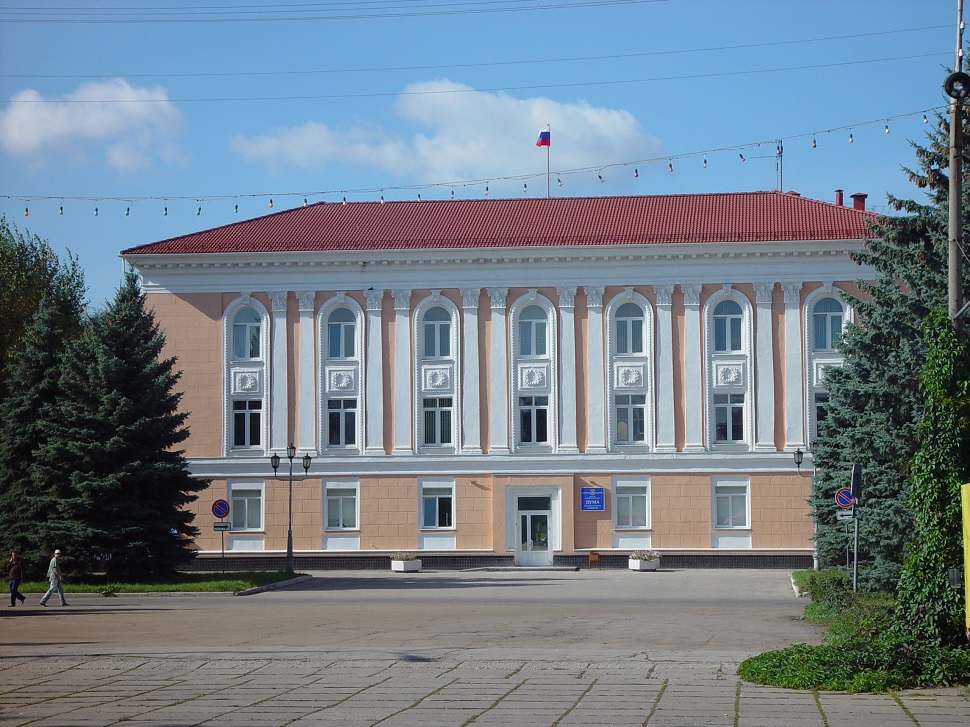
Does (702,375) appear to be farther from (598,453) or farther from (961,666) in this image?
(961,666)

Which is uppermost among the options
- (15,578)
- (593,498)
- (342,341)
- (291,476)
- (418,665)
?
(342,341)

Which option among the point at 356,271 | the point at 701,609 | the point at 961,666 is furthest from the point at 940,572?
the point at 356,271

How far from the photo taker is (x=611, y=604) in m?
29.0

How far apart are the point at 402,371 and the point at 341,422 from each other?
326 cm

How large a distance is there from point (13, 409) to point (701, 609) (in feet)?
70.9

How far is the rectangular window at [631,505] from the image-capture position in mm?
49156

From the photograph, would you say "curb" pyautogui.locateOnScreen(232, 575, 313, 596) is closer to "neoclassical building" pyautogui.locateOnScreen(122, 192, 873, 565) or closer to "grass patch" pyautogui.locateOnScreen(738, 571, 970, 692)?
"neoclassical building" pyautogui.locateOnScreen(122, 192, 873, 565)

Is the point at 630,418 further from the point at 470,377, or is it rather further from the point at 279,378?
the point at 279,378

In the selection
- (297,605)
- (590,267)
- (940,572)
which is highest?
(590,267)

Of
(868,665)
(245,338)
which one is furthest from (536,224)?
(868,665)

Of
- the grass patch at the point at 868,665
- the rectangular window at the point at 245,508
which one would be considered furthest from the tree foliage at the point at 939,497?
the rectangular window at the point at 245,508

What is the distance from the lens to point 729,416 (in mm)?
49250

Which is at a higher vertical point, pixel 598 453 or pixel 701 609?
pixel 598 453

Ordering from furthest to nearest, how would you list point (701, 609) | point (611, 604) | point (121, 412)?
point (121, 412), point (611, 604), point (701, 609)
